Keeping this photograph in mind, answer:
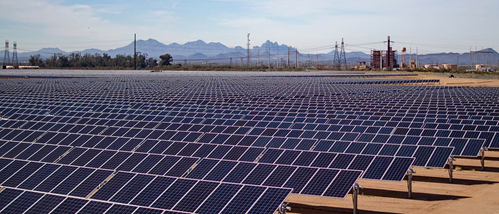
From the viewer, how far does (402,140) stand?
58.5 ft

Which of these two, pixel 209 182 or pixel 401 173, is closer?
pixel 209 182

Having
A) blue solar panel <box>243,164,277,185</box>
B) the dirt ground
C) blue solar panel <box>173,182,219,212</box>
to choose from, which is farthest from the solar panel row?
the dirt ground

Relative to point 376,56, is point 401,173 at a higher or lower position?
lower

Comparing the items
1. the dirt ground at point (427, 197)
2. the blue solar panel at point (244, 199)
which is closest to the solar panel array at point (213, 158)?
the blue solar panel at point (244, 199)

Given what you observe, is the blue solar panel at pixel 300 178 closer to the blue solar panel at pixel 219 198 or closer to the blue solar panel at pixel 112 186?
the blue solar panel at pixel 219 198

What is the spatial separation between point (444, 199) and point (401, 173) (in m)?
1.99

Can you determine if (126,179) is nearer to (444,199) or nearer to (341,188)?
(341,188)

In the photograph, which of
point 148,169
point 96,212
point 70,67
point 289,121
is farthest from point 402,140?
point 70,67

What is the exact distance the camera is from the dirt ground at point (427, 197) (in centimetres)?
1295

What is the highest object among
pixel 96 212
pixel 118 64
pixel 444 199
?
pixel 118 64

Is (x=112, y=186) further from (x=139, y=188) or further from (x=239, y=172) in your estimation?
(x=239, y=172)

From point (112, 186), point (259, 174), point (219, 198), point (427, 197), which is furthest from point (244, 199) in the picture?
point (427, 197)

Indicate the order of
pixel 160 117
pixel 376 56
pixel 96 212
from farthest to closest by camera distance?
pixel 376 56 < pixel 160 117 < pixel 96 212

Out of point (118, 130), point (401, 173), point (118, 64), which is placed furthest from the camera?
point (118, 64)
